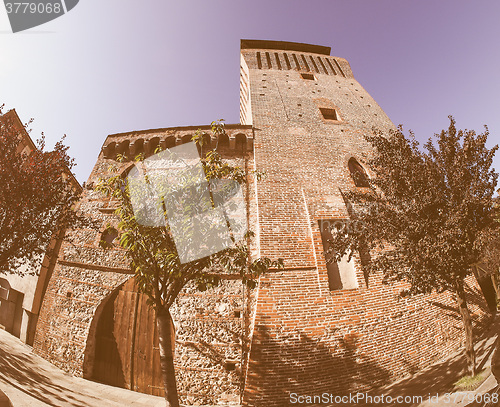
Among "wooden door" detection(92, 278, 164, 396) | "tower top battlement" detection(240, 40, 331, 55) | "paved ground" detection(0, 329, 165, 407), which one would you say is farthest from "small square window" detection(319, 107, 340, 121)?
"paved ground" detection(0, 329, 165, 407)

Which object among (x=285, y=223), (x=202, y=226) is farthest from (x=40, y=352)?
(x=285, y=223)

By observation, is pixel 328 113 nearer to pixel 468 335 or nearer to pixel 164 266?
pixel 468 335

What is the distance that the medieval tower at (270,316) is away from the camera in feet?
17.8

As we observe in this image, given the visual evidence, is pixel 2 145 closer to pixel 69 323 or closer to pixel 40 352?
pixel 69 323

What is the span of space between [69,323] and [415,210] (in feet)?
33.9

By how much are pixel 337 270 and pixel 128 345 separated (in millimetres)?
6888

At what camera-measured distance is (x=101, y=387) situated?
19.6 ft

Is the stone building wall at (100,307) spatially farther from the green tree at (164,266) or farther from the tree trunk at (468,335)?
the tree trunk at (468,335)

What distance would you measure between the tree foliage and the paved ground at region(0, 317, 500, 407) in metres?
2.83

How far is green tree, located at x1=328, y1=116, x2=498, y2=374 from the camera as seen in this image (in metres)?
4.59

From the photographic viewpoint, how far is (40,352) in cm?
669

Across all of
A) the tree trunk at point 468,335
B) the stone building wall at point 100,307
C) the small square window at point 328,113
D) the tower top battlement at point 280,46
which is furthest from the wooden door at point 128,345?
the tower top battlement at point 280,46

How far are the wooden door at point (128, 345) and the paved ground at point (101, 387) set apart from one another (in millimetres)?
304

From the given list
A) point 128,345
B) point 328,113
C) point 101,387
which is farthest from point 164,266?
point 328,113
